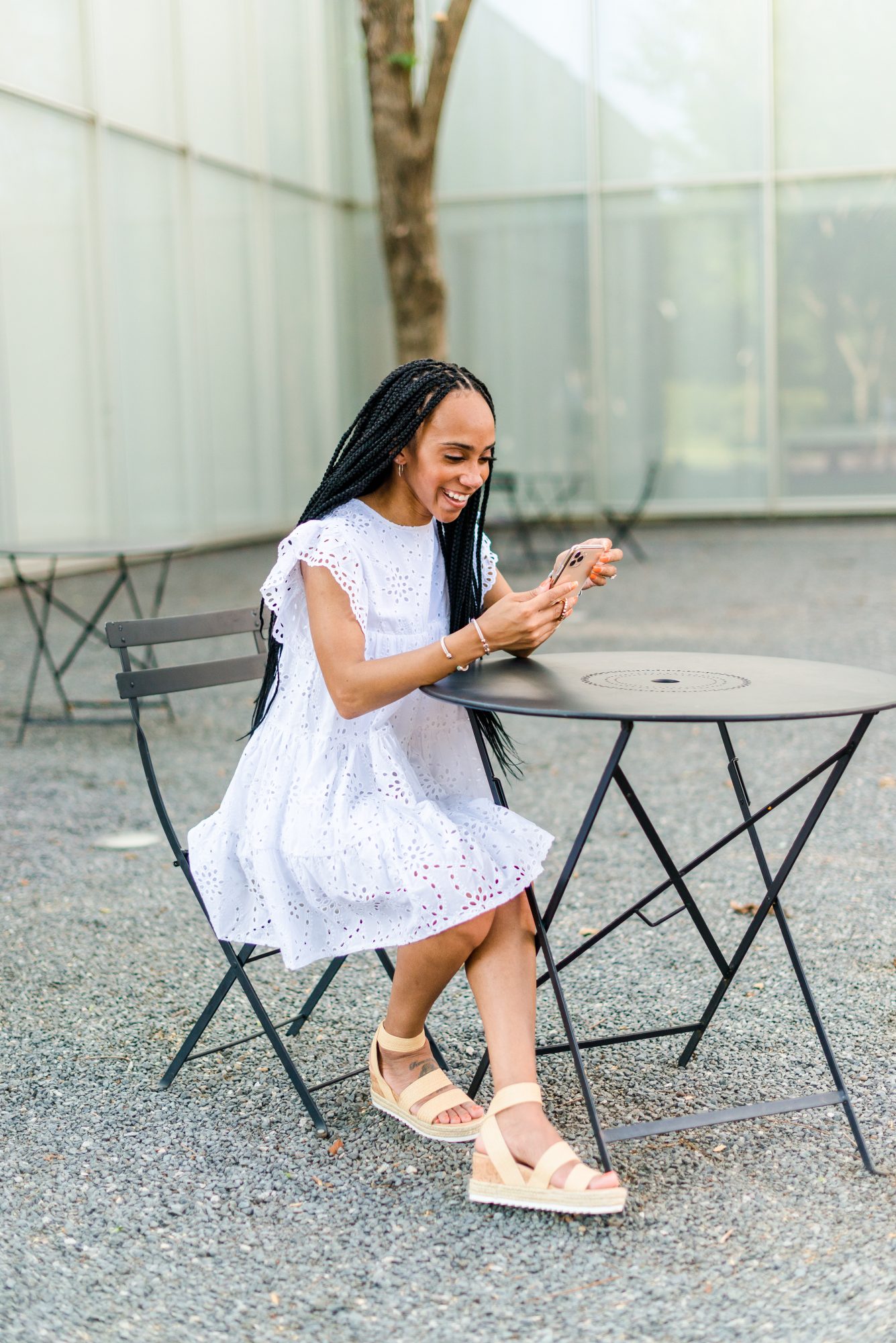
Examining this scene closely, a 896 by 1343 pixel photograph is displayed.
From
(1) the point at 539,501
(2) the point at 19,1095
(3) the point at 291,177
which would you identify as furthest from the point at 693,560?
(2) the point at 19,1095

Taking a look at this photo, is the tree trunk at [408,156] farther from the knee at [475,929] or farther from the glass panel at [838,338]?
the knee at [475,929]

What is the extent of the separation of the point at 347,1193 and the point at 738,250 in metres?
14.3

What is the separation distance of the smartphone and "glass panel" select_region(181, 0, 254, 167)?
37.7 ft

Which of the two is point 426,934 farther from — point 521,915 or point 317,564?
point 317,564

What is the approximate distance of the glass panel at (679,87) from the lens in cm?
1501

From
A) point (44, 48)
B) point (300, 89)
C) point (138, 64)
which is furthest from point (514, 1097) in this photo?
point (300, 89)

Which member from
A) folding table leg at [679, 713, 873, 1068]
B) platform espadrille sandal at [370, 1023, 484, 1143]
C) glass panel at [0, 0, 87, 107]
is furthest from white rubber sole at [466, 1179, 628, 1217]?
glass panel at [0, 0, 87, 107]

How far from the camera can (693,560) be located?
40.3 feet

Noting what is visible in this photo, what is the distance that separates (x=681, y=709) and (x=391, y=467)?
2.34 ft

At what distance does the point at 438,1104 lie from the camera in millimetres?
2557

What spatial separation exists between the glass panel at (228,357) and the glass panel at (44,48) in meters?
1.89

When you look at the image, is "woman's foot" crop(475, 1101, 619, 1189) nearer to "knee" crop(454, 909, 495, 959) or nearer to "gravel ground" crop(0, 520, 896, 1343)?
"gravel ground" crop(0, 520, 896, 1343)

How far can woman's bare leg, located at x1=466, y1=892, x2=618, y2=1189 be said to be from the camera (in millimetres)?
2264

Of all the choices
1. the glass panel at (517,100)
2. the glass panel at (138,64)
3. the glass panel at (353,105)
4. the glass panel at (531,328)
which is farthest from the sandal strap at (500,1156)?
the glass panel at (353,105)
